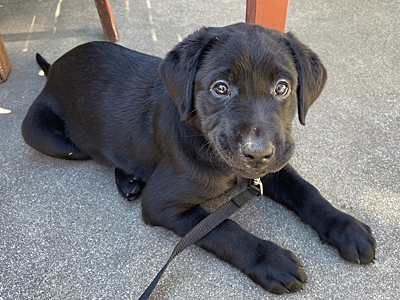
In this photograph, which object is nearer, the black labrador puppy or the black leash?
the black labrador puppy

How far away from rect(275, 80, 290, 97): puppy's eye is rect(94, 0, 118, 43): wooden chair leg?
253 cm

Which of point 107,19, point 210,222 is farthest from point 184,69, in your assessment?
point 107,19

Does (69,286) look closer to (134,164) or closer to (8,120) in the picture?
(134,164)

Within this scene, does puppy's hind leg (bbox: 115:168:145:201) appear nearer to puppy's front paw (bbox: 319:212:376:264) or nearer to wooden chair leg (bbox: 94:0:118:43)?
puppy's front paw (bbox: 319:212:376:264)

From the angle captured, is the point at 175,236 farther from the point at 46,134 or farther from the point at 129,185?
the point at 46,134

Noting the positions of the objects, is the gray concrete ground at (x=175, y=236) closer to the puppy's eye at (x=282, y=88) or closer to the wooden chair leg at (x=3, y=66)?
the wooden chair leg at (x=3, y=66)

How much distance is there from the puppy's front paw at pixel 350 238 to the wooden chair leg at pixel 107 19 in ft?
9.60

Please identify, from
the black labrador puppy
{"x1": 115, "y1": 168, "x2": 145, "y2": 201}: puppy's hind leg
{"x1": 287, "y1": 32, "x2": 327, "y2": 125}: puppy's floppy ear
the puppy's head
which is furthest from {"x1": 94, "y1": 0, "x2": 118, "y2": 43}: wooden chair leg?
{"x1": 287, "y1": 32, "x2": 327, "y2": 125}: puppy's floppy ear

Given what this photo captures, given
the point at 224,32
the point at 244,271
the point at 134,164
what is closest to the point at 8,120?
the point at 134,164

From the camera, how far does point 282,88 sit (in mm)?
1751

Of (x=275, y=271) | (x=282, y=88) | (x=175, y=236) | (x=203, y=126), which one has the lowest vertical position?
(x=175, y=236)

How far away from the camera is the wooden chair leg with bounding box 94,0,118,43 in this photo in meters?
3.63

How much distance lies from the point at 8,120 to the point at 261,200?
6.93ft

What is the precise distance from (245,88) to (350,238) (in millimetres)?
940
